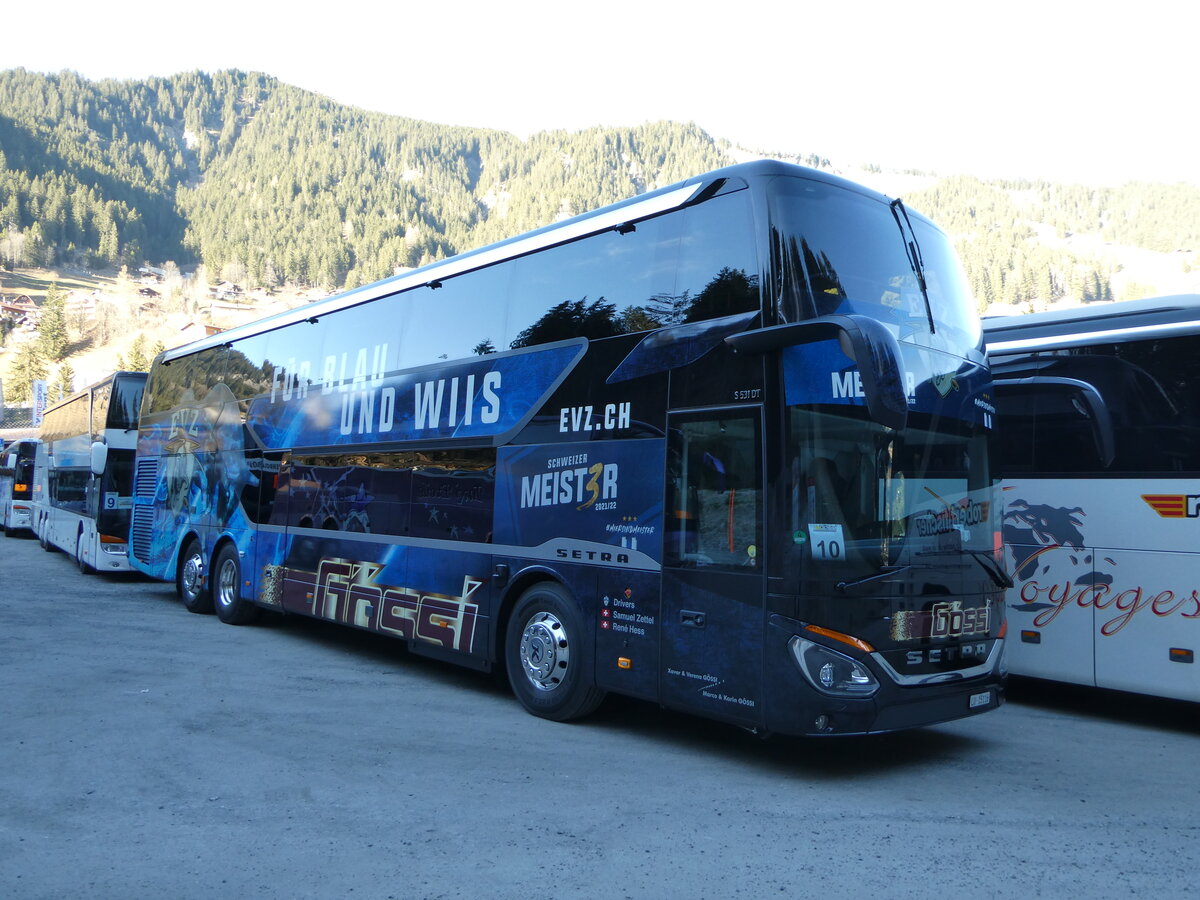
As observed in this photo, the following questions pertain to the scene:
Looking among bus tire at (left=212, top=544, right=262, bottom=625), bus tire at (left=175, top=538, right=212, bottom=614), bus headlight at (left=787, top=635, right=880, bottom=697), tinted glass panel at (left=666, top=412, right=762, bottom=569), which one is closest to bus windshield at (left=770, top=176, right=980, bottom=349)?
tinted glass panel at (left=666, top=412, right=762, bottom=569)

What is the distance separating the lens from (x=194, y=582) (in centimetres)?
1448

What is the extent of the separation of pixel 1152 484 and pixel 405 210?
198 metres

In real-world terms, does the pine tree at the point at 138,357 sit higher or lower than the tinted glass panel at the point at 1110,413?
higher

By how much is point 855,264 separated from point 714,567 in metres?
2.15

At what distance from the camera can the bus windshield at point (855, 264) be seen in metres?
6.26

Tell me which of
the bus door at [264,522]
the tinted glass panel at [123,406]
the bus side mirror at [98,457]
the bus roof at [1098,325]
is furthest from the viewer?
the tinted glass panel at [123,406]

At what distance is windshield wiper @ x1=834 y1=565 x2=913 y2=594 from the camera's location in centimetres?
596

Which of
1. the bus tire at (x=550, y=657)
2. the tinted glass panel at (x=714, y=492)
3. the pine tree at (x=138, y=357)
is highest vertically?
the pine tree at (x=138, y=357)

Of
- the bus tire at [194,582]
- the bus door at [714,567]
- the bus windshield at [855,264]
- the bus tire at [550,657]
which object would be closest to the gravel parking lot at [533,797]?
the bus tire at [550,657]

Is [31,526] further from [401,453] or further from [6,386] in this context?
[6,386]

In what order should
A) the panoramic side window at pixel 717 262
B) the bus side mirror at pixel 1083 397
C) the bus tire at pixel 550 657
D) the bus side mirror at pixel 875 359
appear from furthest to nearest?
the bus tire at pixel 550 657 → the bus side mirror at pixel 1083 397 → the panoramic side window at pixel 717 262 → the bus side mirror at pixel 875 359

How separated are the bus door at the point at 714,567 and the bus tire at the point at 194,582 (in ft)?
31.6

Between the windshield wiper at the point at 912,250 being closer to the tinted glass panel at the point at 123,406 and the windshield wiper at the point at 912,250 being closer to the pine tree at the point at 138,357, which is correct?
the tinted glass panel at the point at 123,406

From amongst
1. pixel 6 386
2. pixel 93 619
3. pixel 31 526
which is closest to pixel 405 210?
pixel 6 386
